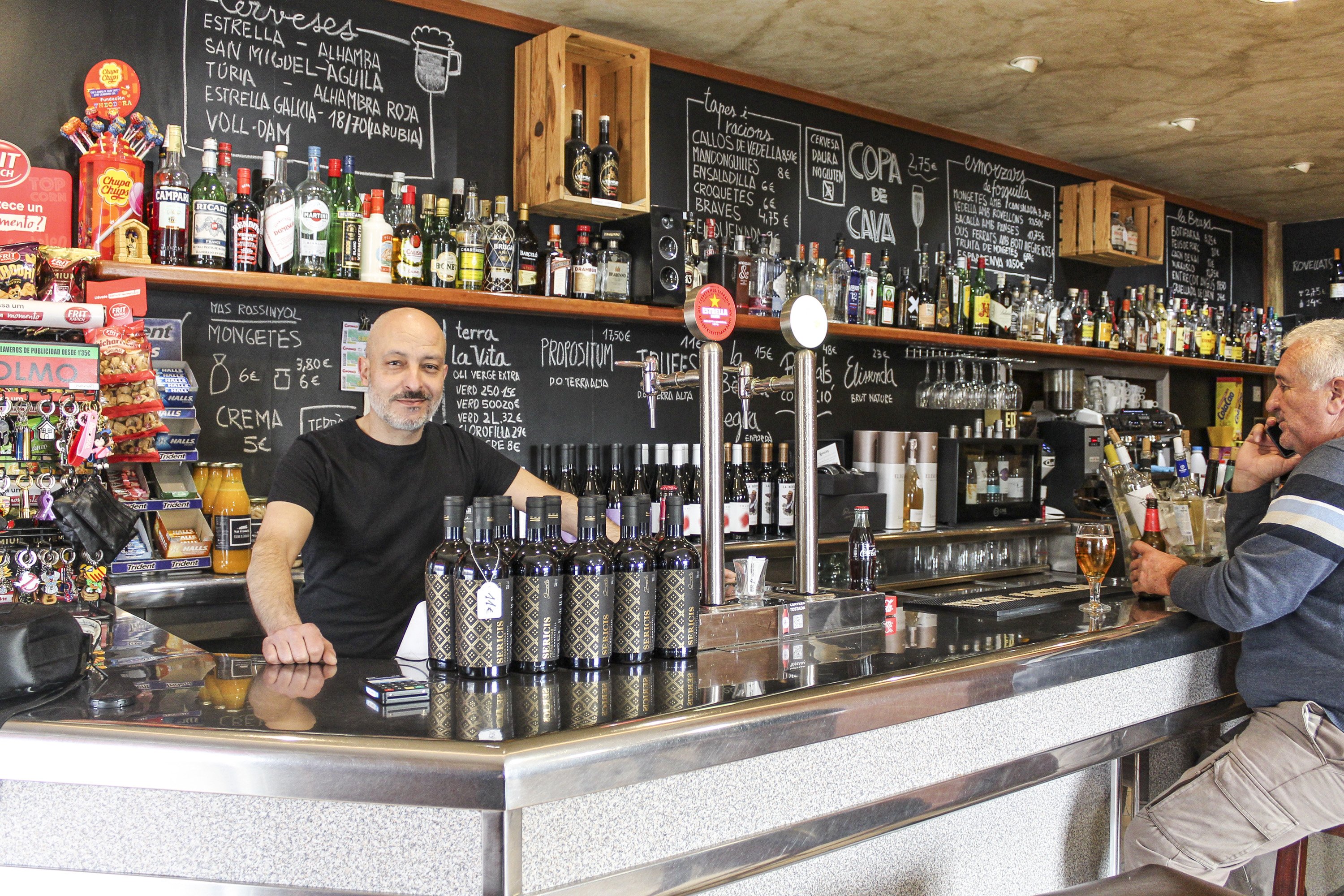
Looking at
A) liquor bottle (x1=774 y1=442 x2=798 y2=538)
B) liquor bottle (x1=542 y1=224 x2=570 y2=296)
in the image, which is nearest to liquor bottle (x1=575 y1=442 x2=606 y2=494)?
liquor bottle (x1=542 y1=224 x2=570 y2=296)

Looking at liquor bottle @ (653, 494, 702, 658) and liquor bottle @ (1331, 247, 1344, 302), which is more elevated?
liquor bottle @ (1331, 247, 1344, 302)

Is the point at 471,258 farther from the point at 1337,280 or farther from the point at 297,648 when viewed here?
the point at 1337,280

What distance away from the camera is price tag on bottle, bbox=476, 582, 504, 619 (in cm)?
143

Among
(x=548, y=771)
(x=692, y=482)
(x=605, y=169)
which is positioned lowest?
(x=548, y=771)

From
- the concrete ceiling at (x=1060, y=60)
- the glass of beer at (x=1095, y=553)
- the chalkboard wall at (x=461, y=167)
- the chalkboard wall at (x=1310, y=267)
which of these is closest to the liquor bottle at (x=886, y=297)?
the chalkboard wall at (x=461, y=167)

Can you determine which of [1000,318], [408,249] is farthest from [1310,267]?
[408,249]

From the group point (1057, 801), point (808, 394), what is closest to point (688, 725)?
point (808, 394)

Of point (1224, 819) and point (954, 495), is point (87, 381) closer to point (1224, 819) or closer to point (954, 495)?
point (1224, 819)

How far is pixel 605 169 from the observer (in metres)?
3.58

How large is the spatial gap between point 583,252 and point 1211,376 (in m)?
4.97

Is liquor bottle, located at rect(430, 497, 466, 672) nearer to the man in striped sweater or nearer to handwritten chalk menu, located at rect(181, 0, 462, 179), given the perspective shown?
the man in striped sweater

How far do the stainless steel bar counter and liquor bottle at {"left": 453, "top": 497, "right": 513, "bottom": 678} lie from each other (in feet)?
0.13

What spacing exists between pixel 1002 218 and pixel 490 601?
14.9 ft

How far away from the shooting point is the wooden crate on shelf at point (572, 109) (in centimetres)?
350
